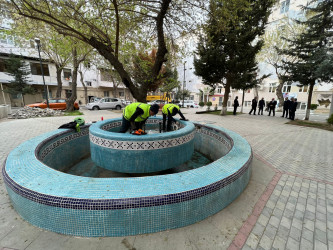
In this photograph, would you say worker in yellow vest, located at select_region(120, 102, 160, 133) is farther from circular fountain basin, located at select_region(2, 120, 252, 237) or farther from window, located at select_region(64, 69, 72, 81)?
window, located at select_region(64, 69, 72, 81)

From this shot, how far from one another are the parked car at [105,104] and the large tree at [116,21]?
13.1m

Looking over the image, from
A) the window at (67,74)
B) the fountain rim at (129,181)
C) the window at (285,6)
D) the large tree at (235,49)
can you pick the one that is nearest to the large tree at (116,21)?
the fountain rim at (129,181)

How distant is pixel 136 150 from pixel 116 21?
14.1ft

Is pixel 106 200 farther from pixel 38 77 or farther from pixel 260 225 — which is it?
pixel 38 77

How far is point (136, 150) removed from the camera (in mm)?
3246

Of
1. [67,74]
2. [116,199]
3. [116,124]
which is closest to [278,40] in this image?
[116,124]

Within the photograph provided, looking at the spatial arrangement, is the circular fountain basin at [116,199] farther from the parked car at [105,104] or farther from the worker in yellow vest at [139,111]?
the parked car at [105,104]

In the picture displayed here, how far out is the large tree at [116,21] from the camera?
15.5ft

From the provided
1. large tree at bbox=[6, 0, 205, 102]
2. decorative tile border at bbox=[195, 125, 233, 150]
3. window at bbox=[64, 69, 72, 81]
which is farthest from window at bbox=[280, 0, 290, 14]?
window at bbox=[64, 69, 72, 81]

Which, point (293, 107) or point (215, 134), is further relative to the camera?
point (293, 107)

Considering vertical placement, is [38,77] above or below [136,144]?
above

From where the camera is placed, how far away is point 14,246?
1.88 metres

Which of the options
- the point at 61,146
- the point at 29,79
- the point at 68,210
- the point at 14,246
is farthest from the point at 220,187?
the point at 29,79

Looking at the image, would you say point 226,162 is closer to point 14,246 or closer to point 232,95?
point 14,246
